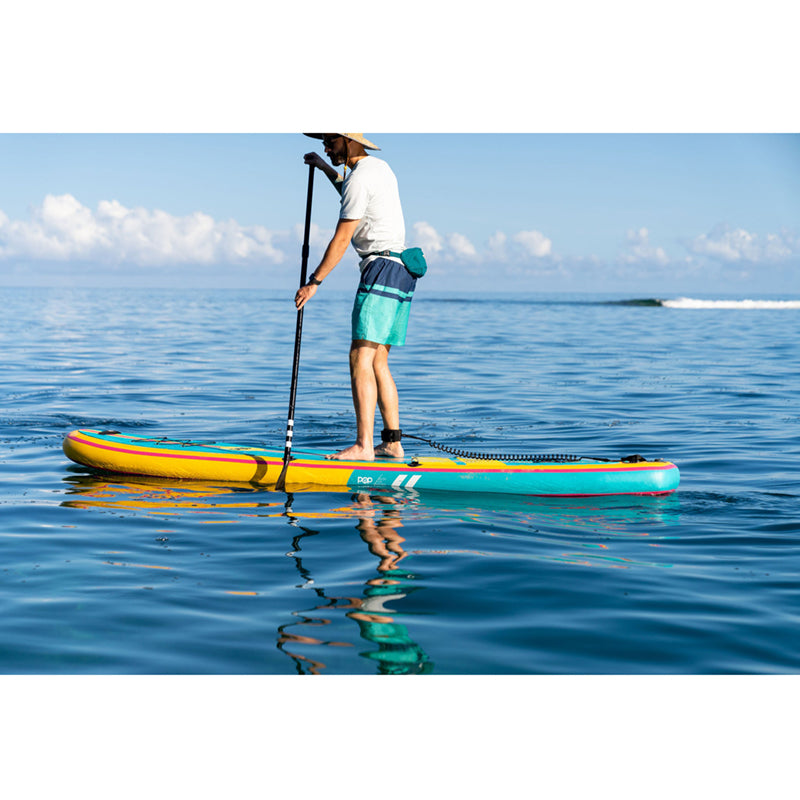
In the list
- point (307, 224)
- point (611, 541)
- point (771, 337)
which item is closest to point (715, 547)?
point (611, 541)

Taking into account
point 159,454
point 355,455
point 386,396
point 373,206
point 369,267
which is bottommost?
point 159,454

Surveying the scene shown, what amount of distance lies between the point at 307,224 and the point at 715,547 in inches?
151

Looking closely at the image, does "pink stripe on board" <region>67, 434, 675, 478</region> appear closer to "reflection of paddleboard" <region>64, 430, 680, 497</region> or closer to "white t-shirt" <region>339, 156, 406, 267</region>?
"reflection of paddleboard" <region>64, 430, 680, 497</region>

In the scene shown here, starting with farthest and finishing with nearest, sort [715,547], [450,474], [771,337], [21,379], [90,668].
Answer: [771,337] < [21,379] < [450,474] < [715,547] < [90,668]

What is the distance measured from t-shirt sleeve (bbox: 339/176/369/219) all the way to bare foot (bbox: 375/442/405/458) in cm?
172

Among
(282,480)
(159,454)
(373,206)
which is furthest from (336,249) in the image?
(159,454)

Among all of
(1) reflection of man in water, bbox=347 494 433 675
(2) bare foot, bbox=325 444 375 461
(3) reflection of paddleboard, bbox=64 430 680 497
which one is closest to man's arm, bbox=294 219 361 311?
(2) bare foot, bbox=325 444 375 461

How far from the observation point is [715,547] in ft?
16.9

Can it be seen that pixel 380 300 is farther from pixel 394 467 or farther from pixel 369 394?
pixel 394 467

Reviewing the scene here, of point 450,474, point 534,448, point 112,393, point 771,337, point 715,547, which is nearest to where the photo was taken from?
point 715,547

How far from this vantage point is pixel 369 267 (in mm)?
6410

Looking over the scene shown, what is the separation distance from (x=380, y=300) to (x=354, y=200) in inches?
28.6

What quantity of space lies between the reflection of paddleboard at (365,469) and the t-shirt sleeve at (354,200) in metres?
1.79

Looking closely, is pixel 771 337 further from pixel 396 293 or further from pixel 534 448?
pixel 396 293
